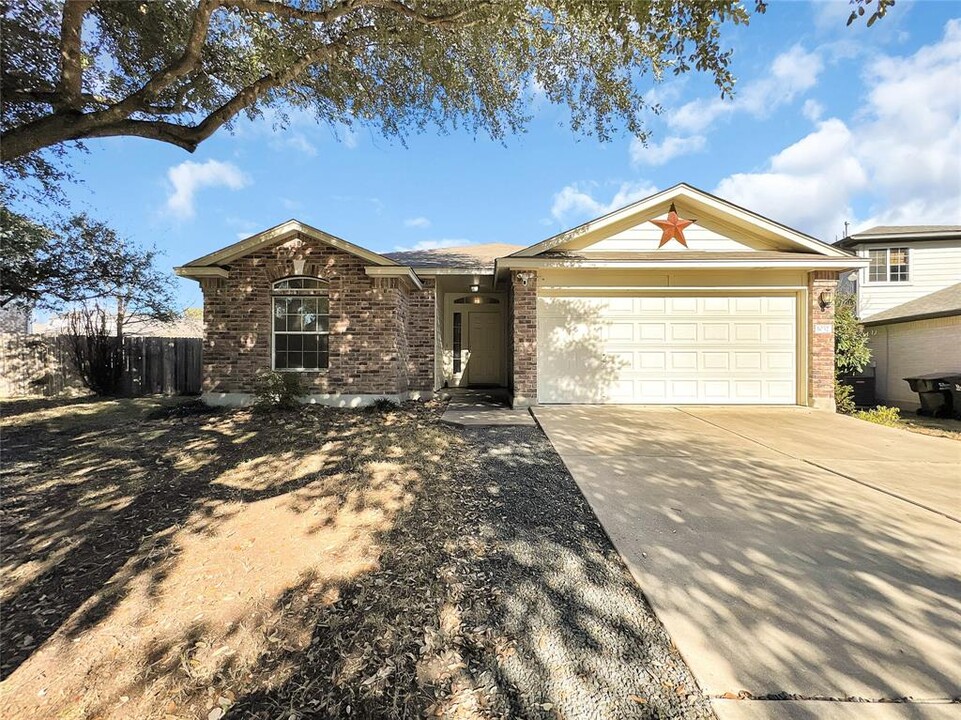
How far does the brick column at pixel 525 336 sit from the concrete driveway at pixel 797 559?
116 inches

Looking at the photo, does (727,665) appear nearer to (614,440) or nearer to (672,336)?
(614,440)

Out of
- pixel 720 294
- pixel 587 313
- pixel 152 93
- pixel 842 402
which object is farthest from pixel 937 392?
pixel 152 93

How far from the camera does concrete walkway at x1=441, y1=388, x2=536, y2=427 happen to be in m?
7.05

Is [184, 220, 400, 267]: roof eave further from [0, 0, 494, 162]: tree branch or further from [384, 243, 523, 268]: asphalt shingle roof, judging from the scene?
[0, 0, 494, 162]: tree branch

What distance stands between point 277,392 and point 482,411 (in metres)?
3.90

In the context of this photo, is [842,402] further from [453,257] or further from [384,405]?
[384,405]

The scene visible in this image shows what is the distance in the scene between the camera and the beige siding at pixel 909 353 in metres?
10.8

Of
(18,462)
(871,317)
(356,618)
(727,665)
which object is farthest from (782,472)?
(871,317)

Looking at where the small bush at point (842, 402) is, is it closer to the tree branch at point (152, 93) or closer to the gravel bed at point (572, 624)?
the gravel bed at point (572, 624)

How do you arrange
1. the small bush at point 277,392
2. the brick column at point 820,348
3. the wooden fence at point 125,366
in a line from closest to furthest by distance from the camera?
the small bush at point 277,392 → the brick column at point 820,348 → the wooden fence at point 125,366

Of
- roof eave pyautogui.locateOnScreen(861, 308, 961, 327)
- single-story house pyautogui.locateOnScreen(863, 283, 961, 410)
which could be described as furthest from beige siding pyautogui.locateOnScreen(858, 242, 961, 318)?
roof eave pyautogui.locateOnScreen(861, 308, 961, 327)

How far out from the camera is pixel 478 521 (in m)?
3.28

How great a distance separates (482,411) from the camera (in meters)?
8.08

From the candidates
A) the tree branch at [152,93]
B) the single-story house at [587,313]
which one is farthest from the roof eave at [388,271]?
the tree branch at [152,93]
